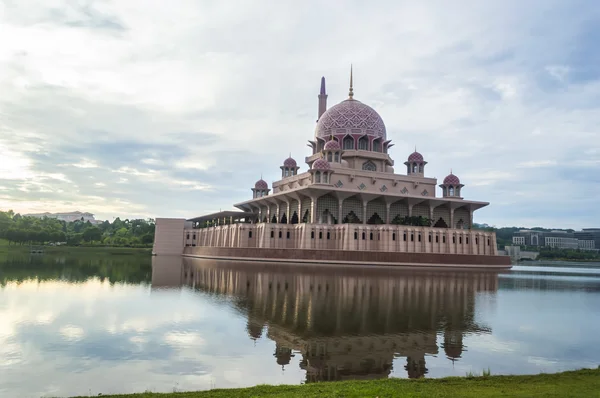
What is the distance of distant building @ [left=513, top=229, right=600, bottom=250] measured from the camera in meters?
113

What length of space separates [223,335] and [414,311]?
6.32 m

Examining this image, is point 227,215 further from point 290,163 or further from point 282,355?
point 282,355

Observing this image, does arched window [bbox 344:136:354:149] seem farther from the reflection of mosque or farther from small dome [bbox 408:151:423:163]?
the reflection of mosque

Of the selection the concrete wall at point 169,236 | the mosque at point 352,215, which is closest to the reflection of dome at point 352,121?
the mosque at point 352,215

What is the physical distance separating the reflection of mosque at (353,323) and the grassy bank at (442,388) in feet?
3.04

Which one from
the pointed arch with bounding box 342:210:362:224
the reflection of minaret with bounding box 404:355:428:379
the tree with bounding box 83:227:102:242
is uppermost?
the pointed arch with bounding box 342:210:362:224

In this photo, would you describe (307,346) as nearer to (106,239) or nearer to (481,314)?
(481,314)

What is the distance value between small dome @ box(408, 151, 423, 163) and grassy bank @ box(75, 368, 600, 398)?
1910 inches

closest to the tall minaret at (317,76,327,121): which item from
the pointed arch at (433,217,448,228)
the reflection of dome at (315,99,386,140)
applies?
the reflection of dome at (315,99,386,140)

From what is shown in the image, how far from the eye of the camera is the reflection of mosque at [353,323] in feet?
28.1

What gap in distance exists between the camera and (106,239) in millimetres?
87688

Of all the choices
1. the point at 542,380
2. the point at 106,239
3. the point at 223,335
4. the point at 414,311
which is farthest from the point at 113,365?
the point at 106,239

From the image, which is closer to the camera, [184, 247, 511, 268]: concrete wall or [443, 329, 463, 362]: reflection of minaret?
[443, 329, 463, 362]: reflection of minaret

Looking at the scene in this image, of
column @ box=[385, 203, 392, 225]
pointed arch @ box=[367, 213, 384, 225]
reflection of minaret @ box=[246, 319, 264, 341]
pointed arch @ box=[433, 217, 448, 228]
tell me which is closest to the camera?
reflection of minaret @ box=[246, 319, 264, 341]
